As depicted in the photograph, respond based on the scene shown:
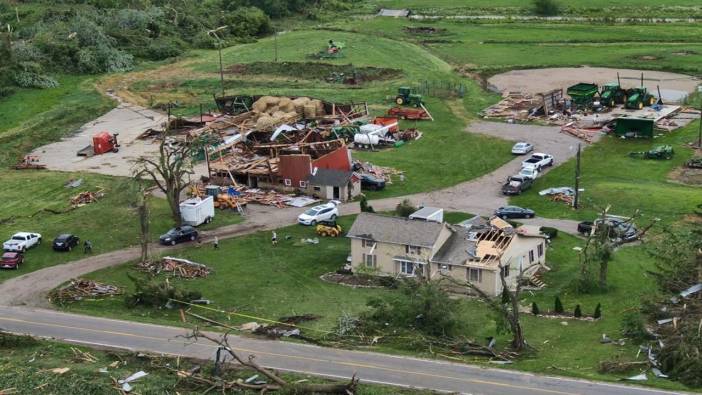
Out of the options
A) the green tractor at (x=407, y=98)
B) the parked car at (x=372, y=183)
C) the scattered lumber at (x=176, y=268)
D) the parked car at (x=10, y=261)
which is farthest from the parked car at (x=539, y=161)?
the parked car at (x=10, y=261)

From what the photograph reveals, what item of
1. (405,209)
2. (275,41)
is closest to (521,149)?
(405,209)

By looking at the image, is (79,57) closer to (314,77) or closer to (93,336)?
(314,77)

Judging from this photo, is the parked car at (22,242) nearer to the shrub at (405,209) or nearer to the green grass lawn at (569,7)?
the shrub at (405,209)

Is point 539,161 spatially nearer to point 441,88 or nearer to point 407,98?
point 407,98

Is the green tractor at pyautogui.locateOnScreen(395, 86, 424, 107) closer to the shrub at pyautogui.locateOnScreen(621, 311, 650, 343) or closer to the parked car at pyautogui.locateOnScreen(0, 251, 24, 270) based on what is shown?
the parked car at pyautogui.locateOnScreen(0, 251, 24, 270)

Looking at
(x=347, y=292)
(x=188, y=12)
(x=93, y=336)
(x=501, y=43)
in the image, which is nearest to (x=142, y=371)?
(x=93, y=336)

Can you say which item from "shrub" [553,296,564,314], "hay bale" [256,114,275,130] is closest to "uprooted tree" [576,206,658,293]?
"shrub" [553,296,564,314]
